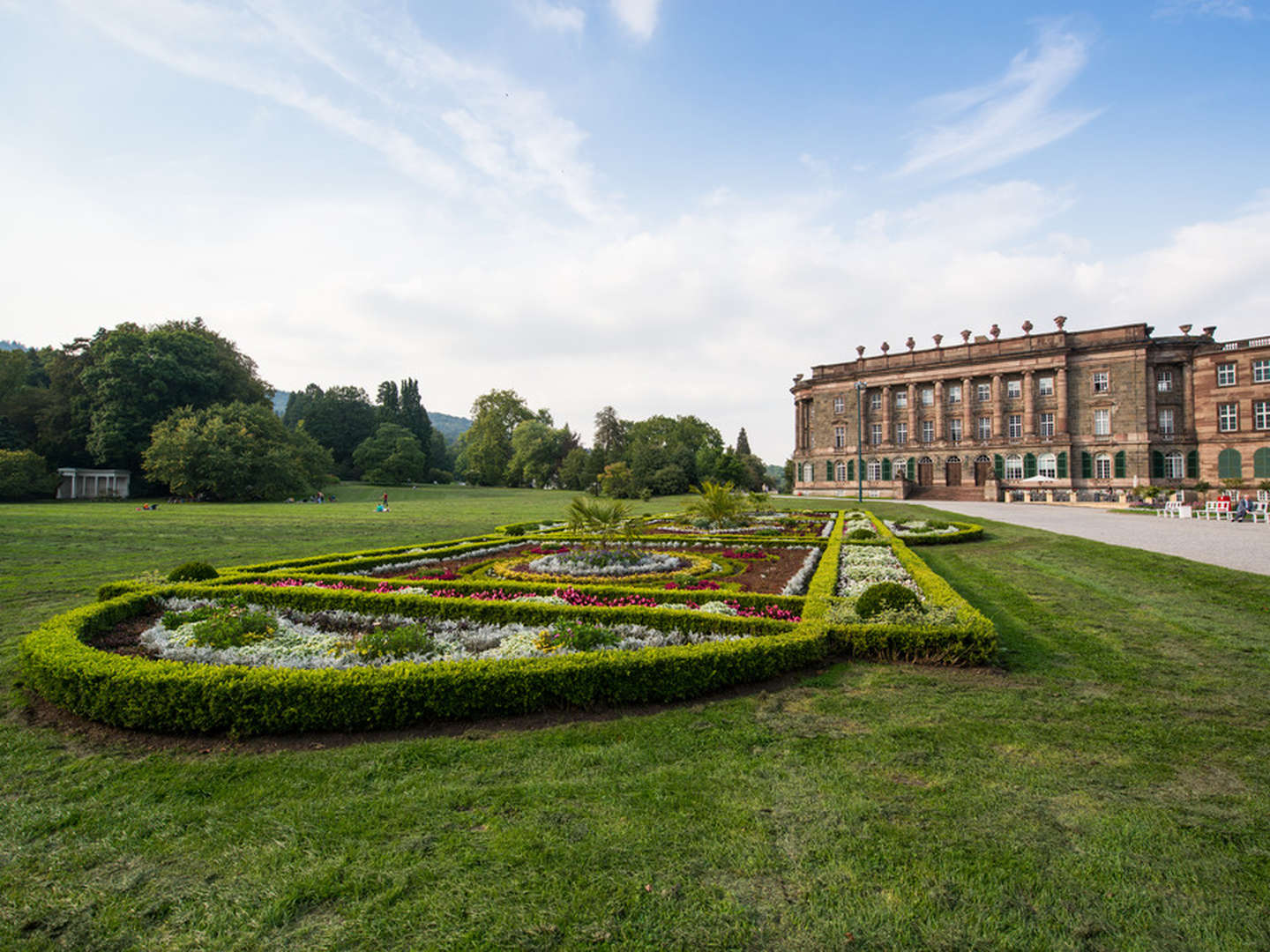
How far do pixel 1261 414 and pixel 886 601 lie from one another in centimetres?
5342

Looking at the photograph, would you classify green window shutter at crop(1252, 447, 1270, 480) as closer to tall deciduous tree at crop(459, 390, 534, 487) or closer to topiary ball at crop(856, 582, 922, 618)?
topiary ball at crop(856, 582, 922, 618)

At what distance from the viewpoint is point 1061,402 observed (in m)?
49.7

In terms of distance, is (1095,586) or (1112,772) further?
(1095,586)

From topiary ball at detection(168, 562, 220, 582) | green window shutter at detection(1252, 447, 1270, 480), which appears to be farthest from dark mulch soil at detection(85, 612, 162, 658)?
green window shutter at detection(1252, 447, 1270, 480)

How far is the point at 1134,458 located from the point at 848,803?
57126 millimetres

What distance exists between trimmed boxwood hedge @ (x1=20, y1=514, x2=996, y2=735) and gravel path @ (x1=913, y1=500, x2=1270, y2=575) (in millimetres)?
9961

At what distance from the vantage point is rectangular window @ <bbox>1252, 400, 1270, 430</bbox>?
41.6 m

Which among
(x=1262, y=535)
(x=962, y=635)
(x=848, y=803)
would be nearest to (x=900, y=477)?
(x=1262, y=535)

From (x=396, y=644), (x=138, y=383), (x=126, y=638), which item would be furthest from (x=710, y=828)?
(x=138, y=383)

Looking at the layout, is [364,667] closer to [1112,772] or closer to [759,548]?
[1112,772]

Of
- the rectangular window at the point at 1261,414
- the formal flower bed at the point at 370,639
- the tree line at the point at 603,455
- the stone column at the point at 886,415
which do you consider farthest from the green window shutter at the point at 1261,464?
the formal flower bed at the point at 370,639

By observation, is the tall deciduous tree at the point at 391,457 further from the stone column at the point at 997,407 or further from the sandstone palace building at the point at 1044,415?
the stone column at the point at 997,407

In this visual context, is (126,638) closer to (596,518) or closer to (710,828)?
(710,828)

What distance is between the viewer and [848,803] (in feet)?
11.9
